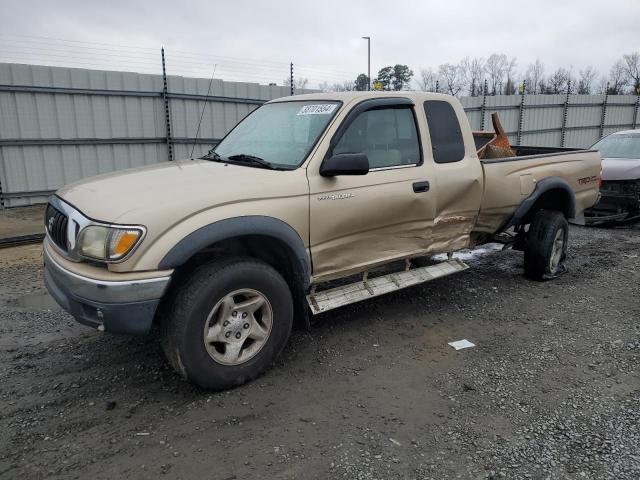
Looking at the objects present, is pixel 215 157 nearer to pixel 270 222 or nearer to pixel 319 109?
pixel 319 109

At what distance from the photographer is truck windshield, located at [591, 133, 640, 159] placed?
955 cm

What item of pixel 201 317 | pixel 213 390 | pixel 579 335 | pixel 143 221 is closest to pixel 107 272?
pixel 143 221

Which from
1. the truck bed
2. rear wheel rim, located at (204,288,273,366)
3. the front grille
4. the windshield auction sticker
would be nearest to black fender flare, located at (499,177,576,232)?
the truck bed

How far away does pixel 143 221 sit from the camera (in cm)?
293

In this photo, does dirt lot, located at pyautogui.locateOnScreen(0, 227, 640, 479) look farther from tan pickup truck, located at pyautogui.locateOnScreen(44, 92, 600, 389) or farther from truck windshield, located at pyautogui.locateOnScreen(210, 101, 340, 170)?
truck windshield, located at pyautogui.locateOnScreen(210, 101, 340, 170)

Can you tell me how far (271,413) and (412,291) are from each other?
2.74 meters

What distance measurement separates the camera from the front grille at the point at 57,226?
3270 mm

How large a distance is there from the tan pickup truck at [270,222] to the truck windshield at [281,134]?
0.02 metres

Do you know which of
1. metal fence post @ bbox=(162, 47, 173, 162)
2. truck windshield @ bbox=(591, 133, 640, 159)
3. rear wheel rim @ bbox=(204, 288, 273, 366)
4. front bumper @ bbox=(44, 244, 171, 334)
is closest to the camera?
front bumper @ bbox=(44, 244, 171, 334)

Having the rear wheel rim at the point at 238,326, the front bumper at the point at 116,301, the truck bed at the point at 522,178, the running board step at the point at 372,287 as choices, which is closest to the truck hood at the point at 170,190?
the front bumper at the point at 116,301

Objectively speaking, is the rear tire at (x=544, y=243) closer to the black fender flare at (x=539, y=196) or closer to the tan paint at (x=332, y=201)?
the black fender flare at (x=539, y=196)

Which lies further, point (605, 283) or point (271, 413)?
point (605, 283)

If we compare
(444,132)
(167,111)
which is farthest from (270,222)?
(167,111)

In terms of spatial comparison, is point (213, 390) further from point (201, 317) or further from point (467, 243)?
point (467, 243)
